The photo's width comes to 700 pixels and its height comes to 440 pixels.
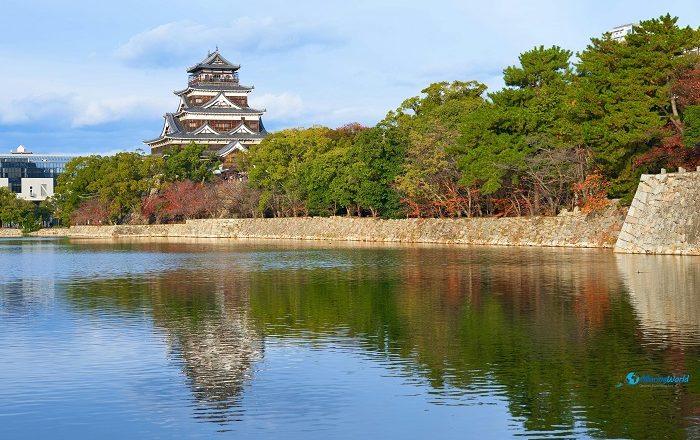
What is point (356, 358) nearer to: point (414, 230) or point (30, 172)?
point (414, 230)

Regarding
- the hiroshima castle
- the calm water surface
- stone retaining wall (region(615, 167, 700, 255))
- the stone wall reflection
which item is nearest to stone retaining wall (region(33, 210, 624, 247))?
stone retaining wall (region(615, 167, 700, 255))

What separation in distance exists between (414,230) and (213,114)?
48068 mm

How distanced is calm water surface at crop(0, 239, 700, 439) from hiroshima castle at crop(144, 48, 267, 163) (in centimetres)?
7270

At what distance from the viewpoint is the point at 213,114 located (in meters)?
102

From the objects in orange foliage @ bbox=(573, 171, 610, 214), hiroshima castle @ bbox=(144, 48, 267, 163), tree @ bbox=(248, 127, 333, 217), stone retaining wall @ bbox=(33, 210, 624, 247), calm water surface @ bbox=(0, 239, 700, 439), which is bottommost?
calm water surface @ bbox=(0, 239, 700, 439)

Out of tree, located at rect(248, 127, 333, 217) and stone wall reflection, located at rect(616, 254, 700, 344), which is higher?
tree, located at rect(248, 127, 333, 217)

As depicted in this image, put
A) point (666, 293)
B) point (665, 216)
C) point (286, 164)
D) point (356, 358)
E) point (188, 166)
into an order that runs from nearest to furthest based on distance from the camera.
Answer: point (356, 358)
point (666, 293)
point (665, 216)
point (286, 164)
point (188, 166)

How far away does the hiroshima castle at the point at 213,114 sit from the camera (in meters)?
100

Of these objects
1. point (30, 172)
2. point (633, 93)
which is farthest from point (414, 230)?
point (30, 172)

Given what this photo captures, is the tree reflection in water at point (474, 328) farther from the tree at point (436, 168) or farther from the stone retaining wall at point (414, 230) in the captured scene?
the tree at point (436, 168)

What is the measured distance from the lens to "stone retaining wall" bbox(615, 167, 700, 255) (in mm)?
36312

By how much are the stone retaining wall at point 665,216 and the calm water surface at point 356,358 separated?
9.53 metres

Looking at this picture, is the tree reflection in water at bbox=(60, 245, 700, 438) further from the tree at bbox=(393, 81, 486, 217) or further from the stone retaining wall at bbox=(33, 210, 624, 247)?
the tree at bbox=(393, 81, 486, 217)

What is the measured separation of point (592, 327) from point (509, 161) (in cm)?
3186
